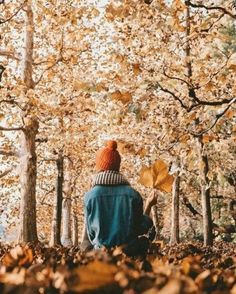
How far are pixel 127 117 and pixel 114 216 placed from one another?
681 centimetres

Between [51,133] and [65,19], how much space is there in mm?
8530

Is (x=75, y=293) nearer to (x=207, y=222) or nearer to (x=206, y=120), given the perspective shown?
(x=206, y=120)

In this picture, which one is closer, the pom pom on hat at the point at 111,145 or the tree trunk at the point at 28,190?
the pom pom on hat at the point at 111,145

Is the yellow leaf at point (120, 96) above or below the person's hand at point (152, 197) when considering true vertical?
above

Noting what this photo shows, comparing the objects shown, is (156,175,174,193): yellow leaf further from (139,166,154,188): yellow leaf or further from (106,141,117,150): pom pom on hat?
(106,141,117,150): pom pom on hat

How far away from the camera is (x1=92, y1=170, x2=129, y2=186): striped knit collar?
5078 mm

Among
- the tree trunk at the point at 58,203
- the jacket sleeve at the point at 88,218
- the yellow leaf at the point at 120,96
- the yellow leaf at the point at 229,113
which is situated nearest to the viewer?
the jacket sleeve at the point at 88,218

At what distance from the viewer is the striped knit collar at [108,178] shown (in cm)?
508

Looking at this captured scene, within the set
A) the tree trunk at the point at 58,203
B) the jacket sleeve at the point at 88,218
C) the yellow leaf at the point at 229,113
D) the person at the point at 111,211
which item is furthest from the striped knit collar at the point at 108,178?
the tree trunk at the point at 58,203

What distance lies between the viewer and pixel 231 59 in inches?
255

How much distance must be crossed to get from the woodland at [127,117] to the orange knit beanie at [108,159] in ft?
1.00

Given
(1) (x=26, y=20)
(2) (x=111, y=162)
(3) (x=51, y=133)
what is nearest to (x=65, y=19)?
(1) (x=26, y=20)

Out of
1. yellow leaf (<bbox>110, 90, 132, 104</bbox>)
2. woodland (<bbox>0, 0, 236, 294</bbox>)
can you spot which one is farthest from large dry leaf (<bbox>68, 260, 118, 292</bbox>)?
yellow leaf (<bbox>110, 90, 132, 104</bbox>)

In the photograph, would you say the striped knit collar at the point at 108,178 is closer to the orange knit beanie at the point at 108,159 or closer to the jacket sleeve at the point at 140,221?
the orange knit beanie at the point at 108,159
